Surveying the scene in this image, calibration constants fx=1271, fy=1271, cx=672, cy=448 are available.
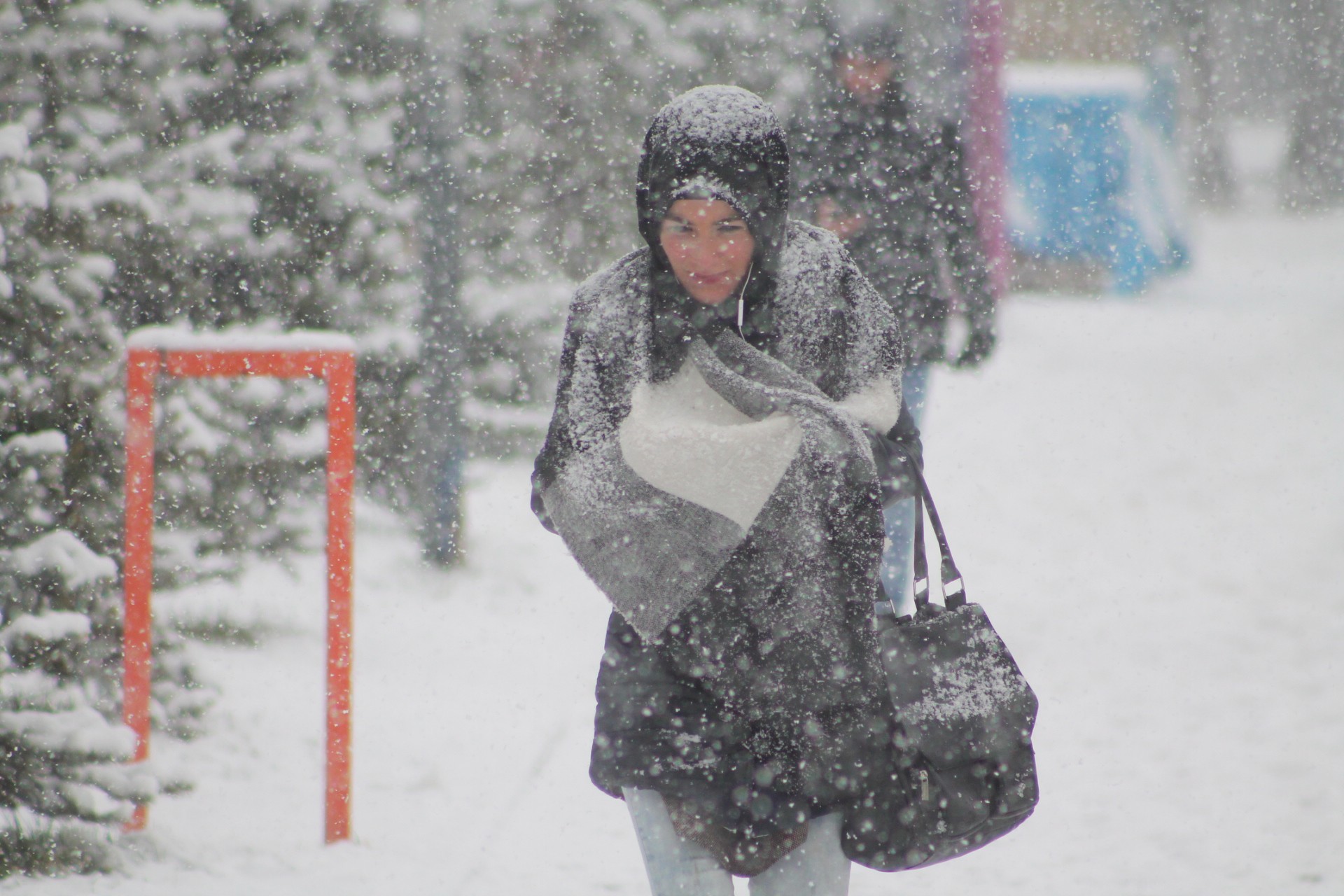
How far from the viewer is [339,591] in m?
3.97

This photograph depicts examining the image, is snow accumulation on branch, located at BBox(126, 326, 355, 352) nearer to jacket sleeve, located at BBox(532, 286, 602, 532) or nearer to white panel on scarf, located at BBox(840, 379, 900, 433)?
jacket sleeve, located at BBox(532, 286, 602, 532)

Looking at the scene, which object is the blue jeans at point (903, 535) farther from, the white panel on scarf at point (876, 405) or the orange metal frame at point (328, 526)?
the white panel on scarf at point (876, 405)

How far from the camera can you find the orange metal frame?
3727 mm

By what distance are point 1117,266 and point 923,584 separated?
16335mm

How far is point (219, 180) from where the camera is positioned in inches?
180

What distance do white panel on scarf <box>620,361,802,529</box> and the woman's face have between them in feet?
0.80

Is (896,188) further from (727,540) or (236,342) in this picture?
(727,540)

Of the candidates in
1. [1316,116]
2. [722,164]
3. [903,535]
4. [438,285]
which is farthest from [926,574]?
[1316,116]

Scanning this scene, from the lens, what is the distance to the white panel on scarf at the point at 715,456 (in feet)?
6.98

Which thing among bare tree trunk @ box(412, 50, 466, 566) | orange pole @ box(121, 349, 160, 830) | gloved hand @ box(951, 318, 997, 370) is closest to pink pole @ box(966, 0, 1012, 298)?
gloved hand @ box(951, 318, 997, 370)

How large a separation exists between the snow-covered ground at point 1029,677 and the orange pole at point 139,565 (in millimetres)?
353

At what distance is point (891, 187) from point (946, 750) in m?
3.38

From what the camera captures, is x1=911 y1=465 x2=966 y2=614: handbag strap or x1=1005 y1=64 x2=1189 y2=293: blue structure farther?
x1=1005 y1=64 x2=1189 y2=293: blue structure

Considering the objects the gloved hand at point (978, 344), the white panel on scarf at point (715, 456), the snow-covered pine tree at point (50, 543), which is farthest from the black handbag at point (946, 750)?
the gloved hand at point (978, 344)
